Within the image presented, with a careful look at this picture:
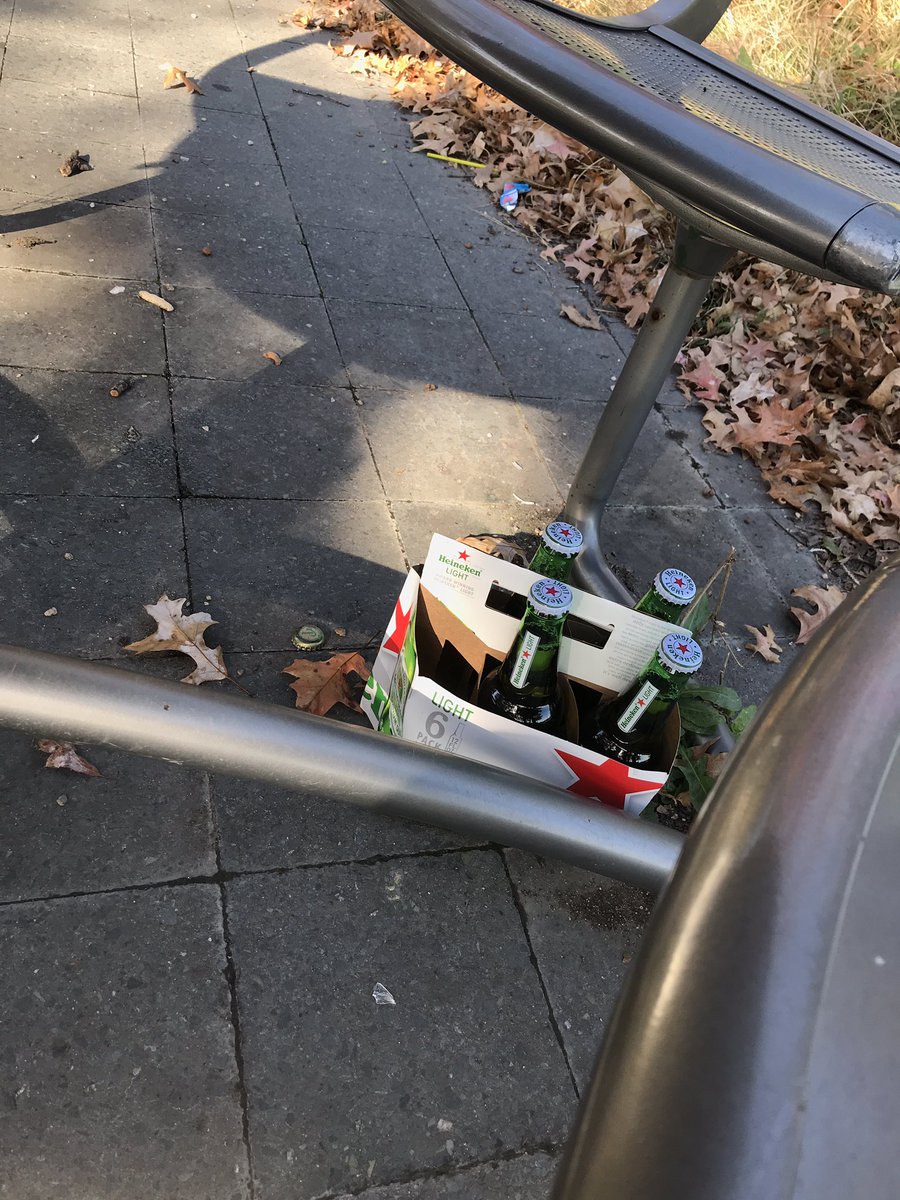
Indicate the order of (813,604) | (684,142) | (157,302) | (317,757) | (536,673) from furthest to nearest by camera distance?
(157,302), (813,604), (536,673), (317,757), (684,142)

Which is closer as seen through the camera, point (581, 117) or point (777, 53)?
point (581, 117)

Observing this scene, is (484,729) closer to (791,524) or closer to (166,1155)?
(166,1155)

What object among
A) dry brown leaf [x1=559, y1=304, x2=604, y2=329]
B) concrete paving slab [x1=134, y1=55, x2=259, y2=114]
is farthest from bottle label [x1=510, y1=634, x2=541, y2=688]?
concrete paving slab [x1=134, y1=55, x2=259, y2=114]

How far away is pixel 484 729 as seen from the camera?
1772mm

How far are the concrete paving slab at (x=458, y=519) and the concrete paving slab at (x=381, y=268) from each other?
1.24 meters

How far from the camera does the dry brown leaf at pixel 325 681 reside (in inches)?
84.6

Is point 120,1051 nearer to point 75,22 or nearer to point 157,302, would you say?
point 157,302

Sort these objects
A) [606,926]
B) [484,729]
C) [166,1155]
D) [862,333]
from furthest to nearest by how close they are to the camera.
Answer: [862,333] < [606,926] < [484,729] < [166,1155]

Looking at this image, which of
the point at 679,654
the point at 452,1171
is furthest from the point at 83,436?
the point at 452,1171

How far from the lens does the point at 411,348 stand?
11.3 ft

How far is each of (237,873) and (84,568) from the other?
37.7 inches

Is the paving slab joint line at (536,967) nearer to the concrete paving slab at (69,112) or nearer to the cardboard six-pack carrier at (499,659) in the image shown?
the cardboard six-pack carrier at (499,659)

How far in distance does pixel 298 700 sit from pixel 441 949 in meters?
0.67

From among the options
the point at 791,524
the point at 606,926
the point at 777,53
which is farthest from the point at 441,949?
the point at 777,53
